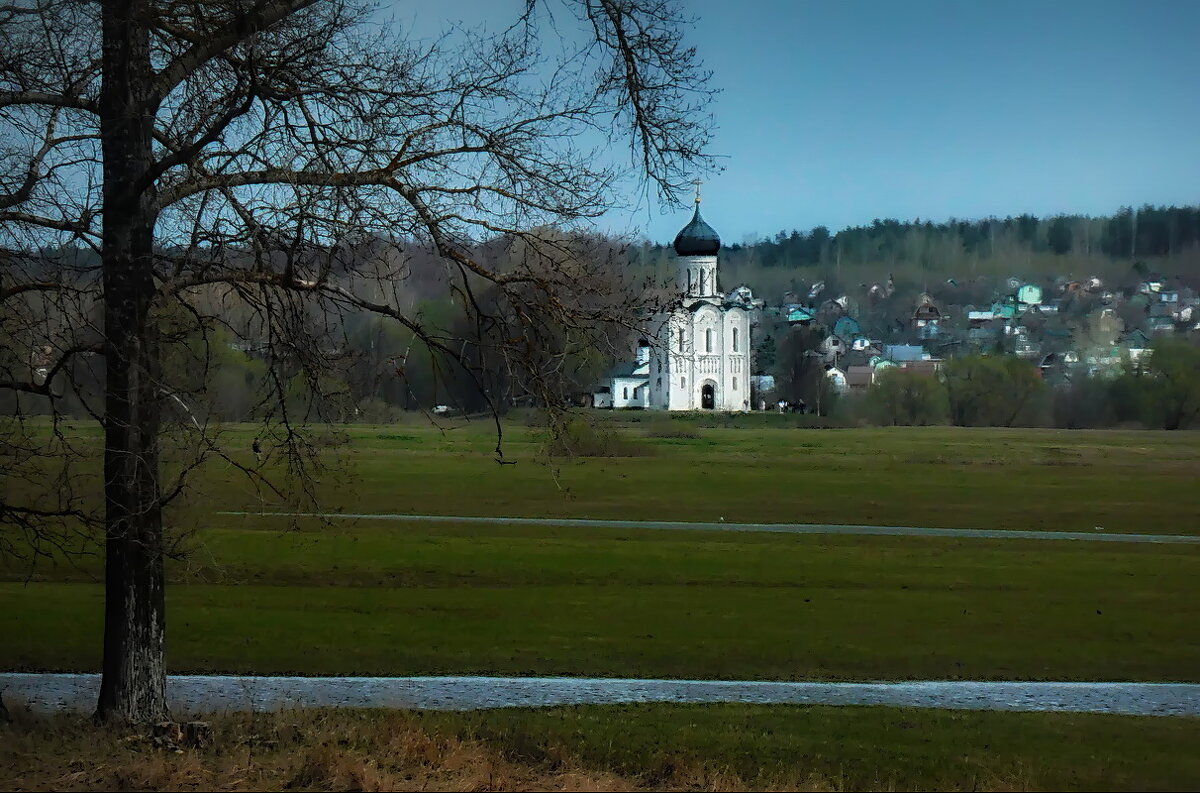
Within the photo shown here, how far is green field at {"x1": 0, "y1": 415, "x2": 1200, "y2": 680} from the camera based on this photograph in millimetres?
16234

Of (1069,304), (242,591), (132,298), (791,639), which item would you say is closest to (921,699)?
(791,639)

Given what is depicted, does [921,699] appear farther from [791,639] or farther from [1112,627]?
[1112,627]

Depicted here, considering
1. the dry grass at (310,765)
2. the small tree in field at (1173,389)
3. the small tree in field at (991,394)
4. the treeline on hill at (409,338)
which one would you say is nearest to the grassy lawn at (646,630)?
the dry grass at (310,765)

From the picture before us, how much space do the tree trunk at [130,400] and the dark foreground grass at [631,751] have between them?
1.93ft

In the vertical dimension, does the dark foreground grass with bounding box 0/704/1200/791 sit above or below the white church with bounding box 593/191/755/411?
below

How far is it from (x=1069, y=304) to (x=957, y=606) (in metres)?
145

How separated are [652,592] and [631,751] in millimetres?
11849

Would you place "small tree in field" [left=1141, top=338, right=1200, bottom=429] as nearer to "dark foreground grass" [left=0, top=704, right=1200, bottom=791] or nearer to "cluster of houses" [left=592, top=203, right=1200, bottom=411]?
"cluster of houses" [left=592, top=203, right=1200, bottom=411]

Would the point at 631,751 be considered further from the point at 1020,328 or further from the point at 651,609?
the point at 1020,328

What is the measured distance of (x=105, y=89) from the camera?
988cm

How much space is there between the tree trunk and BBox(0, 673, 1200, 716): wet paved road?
2.61m

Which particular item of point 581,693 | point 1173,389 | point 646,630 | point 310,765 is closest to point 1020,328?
point 1173,389

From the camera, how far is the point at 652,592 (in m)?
22.3

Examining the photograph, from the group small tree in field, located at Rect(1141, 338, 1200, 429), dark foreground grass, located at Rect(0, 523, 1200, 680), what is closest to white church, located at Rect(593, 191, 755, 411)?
small tree in field, located at Rect(1141, 338, 1200, 429)
